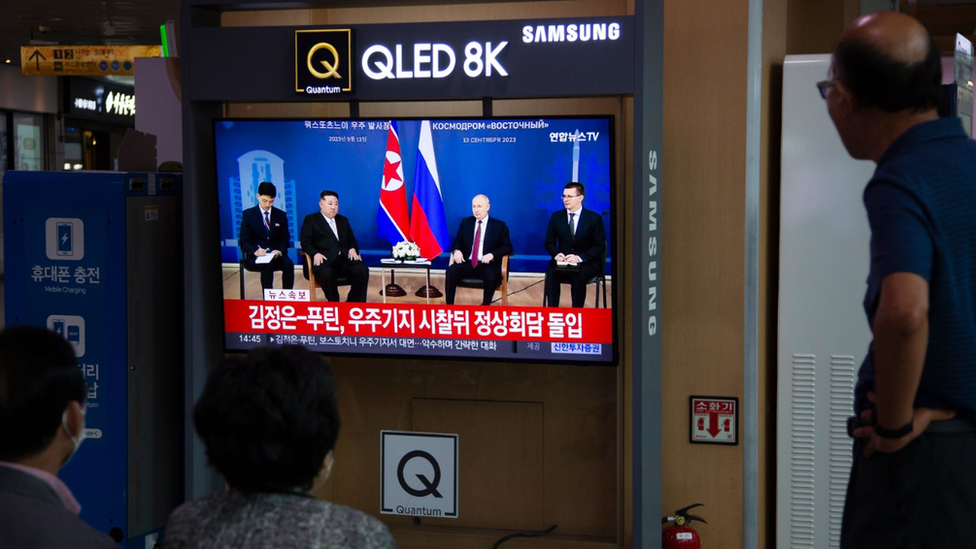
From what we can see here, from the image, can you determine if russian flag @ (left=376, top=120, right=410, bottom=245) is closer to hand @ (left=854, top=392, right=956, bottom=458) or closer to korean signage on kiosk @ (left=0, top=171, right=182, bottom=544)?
korean signage on kiosk @ (left=0, top=171, right=182, bottom=544)

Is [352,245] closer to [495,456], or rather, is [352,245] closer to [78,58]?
[495,456]

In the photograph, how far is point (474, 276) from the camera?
3.68m

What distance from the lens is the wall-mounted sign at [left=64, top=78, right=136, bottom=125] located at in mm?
17312

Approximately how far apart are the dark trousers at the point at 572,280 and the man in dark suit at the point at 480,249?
0.64ft

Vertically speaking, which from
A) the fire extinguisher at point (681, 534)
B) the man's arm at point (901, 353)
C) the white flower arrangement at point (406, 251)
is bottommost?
the fire extinguisher at point (681, 534)

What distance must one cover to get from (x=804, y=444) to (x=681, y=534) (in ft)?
1.99

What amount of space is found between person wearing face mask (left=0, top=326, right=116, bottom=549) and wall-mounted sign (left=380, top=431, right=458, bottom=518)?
2.24 metres

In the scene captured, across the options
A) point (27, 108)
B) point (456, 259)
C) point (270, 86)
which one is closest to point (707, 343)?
point (456, 259)

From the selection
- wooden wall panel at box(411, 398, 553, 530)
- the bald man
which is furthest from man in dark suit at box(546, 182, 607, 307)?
the bald man

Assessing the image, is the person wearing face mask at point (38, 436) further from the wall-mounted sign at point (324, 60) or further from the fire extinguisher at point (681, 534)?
the fire extinguisher at point (681, 534)

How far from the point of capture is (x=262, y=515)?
4.52 ft

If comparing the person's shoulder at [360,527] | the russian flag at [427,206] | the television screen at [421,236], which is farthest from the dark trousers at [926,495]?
the russian flag at [427,206]

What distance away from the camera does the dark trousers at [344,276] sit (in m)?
3.76

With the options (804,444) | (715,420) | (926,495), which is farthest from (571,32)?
(926,495)
